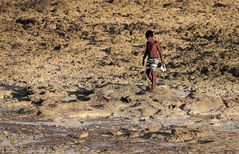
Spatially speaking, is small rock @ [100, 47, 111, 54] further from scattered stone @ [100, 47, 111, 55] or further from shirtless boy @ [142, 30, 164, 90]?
shirtless boy @ [142, 30, 164, 90]

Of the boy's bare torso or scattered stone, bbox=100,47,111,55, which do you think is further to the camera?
scattered stone, bbox=100,47,111,55

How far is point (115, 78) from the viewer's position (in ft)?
44.3

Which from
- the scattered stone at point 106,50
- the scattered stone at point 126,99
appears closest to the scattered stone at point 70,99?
the scattered stone at point 126,99

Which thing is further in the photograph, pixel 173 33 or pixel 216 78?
pixel 173 33

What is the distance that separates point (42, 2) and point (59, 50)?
152 inches

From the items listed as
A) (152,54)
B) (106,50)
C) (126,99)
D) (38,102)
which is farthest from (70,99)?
(106,50)

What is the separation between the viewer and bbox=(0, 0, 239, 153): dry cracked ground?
923 cm

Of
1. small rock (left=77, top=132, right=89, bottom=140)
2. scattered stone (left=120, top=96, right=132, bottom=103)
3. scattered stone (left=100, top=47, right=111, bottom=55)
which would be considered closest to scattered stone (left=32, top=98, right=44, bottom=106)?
scattered stone (left=120, top=96, right=132, bottom=103)

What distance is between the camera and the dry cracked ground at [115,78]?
364 inches

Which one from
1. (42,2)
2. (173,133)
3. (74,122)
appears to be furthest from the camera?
(42,2)

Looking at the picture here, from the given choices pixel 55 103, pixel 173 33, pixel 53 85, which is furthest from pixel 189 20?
pixel 55 103

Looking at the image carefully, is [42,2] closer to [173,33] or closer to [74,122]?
[173,33]

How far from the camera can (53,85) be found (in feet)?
42.7

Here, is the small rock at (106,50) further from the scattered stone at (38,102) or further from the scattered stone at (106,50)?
the scattered stone at (38,102)
